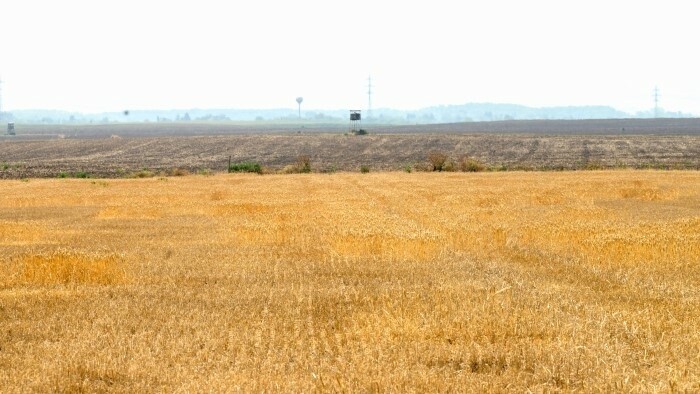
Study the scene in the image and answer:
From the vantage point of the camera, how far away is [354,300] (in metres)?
15.0

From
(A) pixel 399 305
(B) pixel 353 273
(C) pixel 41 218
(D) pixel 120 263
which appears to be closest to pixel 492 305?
(A) pixel 399 305

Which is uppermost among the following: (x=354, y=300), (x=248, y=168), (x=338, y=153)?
(x=354, y=300)

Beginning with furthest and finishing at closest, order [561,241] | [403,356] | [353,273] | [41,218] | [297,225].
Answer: [41,218] < [297,225] < [561,241] < [353,273] < [403,356]

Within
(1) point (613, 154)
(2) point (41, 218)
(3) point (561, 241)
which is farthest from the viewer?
(1) point (613, 154)

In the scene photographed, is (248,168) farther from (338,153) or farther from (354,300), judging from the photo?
(354,300)

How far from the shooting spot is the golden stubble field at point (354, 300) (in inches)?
411

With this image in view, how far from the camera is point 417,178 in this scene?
53.7 meters

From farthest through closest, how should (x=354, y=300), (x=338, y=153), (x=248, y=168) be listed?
(x=338, y=153) < (x=248, y=168) < (x=354, y=300)

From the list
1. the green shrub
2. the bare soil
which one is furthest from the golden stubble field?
the bare soil

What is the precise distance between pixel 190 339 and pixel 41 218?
68.4ft

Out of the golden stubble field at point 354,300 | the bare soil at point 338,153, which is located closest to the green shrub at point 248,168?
the bare soil at point 338,153

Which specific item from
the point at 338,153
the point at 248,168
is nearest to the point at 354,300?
the point at 248,168

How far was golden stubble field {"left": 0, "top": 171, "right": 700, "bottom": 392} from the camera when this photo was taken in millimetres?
10430

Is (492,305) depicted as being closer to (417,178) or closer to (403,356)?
(403,356)
